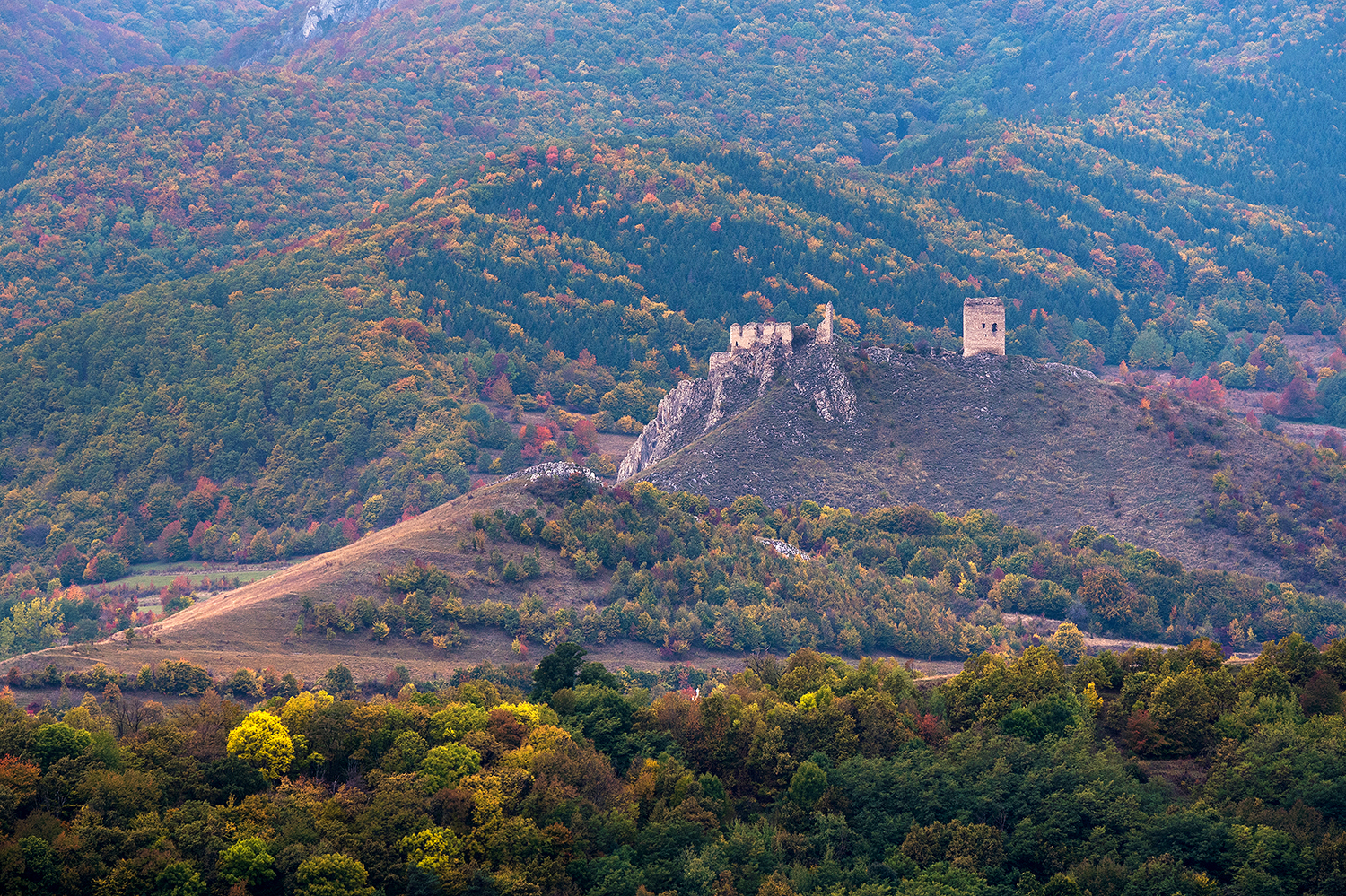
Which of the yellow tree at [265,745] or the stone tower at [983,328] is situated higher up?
the stone tower at [983,328]

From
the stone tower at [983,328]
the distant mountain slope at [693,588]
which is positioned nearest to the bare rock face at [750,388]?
the distant mountain slope at [693,588]

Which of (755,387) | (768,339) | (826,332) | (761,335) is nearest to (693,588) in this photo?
(755,387)

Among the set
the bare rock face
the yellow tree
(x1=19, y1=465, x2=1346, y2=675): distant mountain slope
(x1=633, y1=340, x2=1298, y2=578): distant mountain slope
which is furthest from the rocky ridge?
the yellow tree

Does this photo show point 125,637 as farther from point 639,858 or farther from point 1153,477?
point 1153,477

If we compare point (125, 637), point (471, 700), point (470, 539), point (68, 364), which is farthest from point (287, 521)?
point (471, 700)

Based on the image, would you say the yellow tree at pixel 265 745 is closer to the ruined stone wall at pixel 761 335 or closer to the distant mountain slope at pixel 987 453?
the distant mountain slope at pixel 987 453

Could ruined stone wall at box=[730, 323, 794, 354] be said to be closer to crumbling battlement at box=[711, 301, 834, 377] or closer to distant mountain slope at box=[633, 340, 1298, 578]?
crumbling battlement at box=[711, 301, 834, 377]

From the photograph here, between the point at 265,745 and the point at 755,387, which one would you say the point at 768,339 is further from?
the point at 265,745
